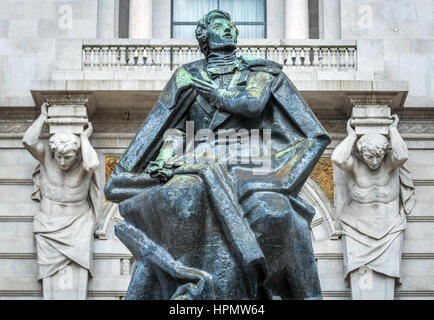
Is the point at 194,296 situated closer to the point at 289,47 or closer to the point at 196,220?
the point at 196,220

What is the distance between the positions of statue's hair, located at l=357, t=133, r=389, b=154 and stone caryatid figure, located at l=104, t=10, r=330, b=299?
9.80 meters

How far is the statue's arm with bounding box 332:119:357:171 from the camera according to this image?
19.8m

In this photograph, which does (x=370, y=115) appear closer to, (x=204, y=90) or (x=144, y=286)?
(x=204, y=90)

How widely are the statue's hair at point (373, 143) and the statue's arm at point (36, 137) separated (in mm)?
4618

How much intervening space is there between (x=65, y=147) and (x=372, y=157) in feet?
14.6

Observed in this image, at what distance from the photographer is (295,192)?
9.61 meters

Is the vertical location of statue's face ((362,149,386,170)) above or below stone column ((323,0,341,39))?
below

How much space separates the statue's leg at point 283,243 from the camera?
927 cm

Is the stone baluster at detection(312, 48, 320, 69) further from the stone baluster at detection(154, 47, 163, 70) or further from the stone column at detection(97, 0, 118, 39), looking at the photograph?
the stone column at detection(97, 0, 118, 39)

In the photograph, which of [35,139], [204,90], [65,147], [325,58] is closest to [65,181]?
[65,147]

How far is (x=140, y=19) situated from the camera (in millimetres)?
22422

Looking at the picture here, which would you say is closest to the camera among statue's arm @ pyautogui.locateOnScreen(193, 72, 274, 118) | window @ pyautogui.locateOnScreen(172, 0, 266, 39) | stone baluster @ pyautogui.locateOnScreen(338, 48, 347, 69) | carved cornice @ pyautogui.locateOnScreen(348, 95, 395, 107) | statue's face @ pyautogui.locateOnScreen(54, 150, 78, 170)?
statue's arm @ pyautogui.locateOnScreen(193, 72, 274, 118)

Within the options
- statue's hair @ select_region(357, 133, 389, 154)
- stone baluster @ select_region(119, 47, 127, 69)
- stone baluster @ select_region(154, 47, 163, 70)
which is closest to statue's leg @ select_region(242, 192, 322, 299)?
statue's hair @ select_region(357, 133, 389, 154)

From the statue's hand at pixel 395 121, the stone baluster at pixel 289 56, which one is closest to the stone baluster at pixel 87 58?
the stone baluster at pixel 289 56
